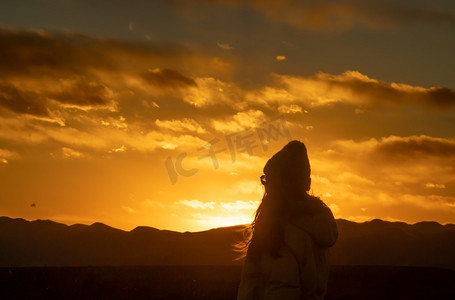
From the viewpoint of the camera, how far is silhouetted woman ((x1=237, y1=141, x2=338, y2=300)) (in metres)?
4.53

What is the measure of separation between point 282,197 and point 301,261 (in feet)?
1.90

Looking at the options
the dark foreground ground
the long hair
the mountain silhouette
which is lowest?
the dark foreground ground

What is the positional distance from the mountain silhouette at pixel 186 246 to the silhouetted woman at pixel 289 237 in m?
39.1

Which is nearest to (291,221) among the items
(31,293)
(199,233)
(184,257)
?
(31,293)

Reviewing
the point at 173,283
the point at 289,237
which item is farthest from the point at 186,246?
the point at 289,237

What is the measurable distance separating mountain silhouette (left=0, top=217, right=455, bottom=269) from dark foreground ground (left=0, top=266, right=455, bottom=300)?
80.3ft

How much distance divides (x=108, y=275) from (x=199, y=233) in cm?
4392

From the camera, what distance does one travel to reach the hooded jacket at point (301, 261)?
4480mm

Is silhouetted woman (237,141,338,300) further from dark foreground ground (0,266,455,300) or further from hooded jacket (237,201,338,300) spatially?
dark foreground ground (0,266,455,300)

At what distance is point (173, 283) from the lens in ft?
56.9

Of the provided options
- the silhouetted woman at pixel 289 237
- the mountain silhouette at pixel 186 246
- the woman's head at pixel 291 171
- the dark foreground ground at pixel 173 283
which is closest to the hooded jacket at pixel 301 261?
the silhouetted woman at pixel 289 237

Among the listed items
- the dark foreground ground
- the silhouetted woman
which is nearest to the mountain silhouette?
the dark foreground ground

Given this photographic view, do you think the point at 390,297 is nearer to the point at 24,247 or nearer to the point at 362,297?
the point at 362,297

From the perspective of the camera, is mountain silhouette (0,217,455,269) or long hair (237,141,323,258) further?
mountain silhouette (0,217,455,269)
